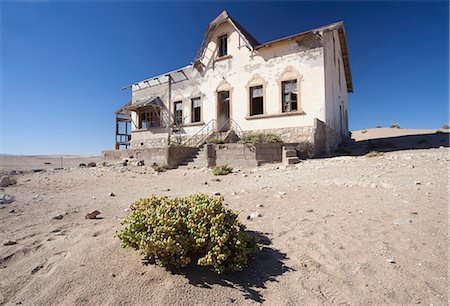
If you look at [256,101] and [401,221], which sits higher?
[256,101]

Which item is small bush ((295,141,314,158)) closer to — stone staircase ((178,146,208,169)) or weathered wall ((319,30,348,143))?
weathered wall ((319,30,348,143))

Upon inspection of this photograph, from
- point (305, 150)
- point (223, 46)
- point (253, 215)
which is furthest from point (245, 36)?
point (253, 215)

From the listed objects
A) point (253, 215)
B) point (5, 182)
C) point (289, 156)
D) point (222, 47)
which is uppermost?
point (222, 47)

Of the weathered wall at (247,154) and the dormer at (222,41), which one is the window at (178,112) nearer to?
the dormer at (222,41)

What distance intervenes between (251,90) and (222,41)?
14.0 ft

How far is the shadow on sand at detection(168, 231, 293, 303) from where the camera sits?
2.29m

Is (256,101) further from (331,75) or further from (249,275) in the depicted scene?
(249,275)

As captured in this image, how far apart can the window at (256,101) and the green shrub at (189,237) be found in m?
12.1

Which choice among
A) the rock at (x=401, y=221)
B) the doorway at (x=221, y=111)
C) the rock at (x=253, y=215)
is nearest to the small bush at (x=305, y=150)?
the doorway at (x=221, y=111)

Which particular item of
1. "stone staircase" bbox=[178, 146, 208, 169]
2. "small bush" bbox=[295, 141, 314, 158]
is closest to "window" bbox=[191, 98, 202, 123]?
"stone staircase" bbox=[178, 146, 208, 169]

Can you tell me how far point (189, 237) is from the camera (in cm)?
248

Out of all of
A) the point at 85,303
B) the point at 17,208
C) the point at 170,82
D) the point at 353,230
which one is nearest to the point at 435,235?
the point at 353,230

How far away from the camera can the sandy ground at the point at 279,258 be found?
7.06 ft

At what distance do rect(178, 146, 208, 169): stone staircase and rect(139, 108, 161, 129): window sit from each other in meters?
7.03
